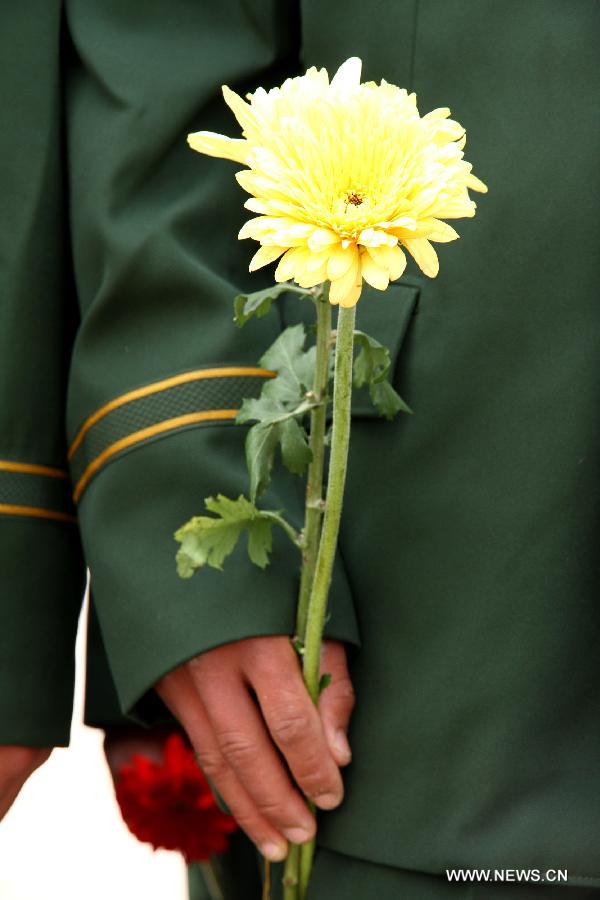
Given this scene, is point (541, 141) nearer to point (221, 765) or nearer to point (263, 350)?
point (263, 350)

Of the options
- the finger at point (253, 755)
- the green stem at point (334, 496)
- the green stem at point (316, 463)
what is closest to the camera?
the green stem at point (334, 496)

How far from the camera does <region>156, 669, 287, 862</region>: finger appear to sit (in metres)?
1.22

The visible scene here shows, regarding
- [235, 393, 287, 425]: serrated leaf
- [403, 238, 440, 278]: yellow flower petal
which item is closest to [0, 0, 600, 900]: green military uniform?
[235, 393, 287, 425]: serrated leaf

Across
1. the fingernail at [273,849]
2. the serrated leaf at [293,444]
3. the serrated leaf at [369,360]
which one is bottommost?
the fingernail at [273,849]

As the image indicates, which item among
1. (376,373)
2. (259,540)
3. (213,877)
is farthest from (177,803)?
(376,373)

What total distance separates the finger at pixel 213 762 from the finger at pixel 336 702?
0.09 m

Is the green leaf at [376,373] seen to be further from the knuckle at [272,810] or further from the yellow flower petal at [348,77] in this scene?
the knuckle at [272,810]

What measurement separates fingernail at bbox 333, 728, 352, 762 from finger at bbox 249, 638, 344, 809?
0.09 ft

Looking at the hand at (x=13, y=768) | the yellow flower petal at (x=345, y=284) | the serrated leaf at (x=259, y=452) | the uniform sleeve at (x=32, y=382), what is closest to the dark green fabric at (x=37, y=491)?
the uniform sleeve at (x=32, y=382)

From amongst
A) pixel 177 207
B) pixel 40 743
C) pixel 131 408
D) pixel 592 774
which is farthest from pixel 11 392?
pixel 592 774

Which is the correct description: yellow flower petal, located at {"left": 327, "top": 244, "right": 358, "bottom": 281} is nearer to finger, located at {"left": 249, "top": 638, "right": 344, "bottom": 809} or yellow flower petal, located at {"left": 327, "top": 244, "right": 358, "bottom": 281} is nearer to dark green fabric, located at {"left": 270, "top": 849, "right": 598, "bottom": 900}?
finger, located at {"left": 249, "top": 638, "right": 344, "bottom": 809}

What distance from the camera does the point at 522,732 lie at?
3.80 feet

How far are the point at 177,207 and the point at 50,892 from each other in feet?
8.92

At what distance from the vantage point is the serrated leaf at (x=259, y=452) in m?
1.07
